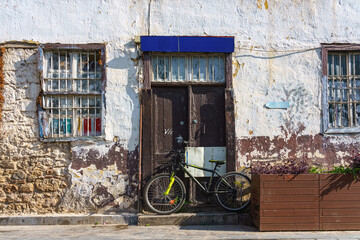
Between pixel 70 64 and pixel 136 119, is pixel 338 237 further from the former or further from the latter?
pixel 70 64

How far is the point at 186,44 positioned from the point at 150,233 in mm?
3332

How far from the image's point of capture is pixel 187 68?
6902 millimetres

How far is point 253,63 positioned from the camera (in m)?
6.87

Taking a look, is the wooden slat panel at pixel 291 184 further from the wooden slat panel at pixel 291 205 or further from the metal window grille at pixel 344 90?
the metal window grille at pixel 344 90

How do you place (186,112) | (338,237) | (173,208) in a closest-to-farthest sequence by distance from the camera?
(338,237) < (173,208) < (186,112)

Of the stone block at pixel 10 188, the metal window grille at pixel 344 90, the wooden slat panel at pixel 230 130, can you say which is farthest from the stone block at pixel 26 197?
the metal window grille at pixel 344 90

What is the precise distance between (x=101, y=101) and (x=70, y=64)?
90cm

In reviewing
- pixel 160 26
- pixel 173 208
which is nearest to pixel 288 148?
pixel 173 208

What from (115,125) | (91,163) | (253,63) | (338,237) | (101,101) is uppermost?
(253,63)

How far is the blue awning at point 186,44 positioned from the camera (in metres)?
6.69

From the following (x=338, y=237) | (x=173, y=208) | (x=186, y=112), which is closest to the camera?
(x=338, y=237)

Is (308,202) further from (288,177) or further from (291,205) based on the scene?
(288,177)

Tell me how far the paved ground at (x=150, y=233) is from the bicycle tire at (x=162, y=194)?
0.47m

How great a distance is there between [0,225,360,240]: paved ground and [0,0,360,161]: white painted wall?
5.16 ft
